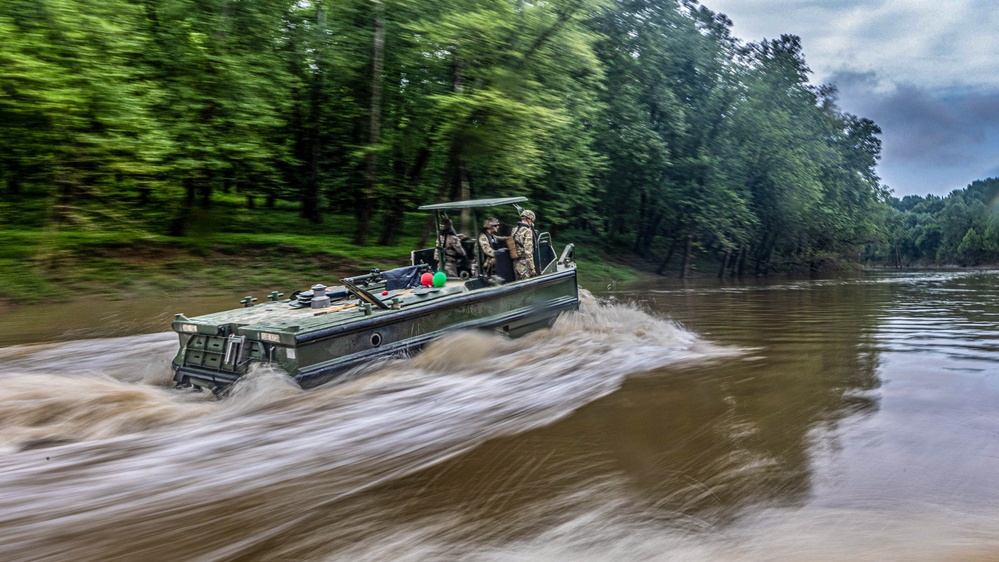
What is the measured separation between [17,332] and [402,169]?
48.5 ft

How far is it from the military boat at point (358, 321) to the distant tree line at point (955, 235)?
182 ft

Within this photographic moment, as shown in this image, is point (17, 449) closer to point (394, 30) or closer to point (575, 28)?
point (394, 30)

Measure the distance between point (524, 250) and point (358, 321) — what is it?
338 centimetres

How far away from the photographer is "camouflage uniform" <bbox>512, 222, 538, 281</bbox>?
33.2 feet

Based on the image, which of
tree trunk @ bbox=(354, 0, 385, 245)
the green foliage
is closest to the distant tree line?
the green foliage

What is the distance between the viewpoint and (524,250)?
10.2 m

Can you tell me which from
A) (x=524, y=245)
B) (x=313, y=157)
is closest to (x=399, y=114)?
(x=313, y=157)

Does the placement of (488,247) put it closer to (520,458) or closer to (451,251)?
(451,251)

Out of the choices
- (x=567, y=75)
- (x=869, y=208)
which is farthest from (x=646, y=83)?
(x=869, y=208)

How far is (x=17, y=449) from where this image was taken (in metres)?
5.51

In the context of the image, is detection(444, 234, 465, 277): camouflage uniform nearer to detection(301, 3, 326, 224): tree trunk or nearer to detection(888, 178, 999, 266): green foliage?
detection(301, 3, 326, 224): tree trunk

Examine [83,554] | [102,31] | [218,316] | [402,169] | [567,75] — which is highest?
[567,75]

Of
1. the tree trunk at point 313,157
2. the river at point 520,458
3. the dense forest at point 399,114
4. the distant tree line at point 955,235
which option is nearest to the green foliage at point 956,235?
the distant tree line at point 955,235

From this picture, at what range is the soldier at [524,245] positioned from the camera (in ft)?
33.2
